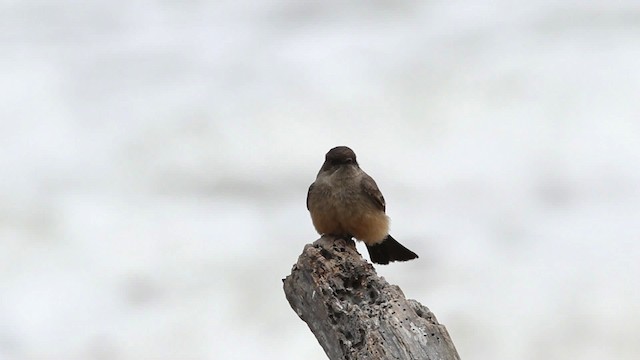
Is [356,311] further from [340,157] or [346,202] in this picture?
[340,157]

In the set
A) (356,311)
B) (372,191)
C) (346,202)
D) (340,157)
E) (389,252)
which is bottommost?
(356,311)

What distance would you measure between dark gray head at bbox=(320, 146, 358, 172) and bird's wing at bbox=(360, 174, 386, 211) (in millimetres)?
337

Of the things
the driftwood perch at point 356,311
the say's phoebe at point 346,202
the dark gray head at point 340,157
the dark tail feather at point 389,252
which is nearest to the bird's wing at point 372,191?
the say's phoebe at point 346,202

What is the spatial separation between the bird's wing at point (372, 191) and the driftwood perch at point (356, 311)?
5.16 feet

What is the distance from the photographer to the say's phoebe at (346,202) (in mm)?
13336

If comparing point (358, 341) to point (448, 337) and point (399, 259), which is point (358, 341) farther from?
point (399, 259)

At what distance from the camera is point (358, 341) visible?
34.7 ft

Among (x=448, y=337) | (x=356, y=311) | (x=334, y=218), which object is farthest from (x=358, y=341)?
(x=334, y=218)

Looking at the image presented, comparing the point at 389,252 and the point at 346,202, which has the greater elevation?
the point at 346,202

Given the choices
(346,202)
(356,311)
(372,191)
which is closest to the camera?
(356,311)

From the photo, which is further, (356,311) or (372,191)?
(372,191)

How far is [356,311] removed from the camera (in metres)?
10.8

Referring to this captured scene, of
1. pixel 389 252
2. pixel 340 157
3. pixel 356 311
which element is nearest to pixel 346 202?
pixel 340 157

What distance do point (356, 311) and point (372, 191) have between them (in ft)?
10.2
